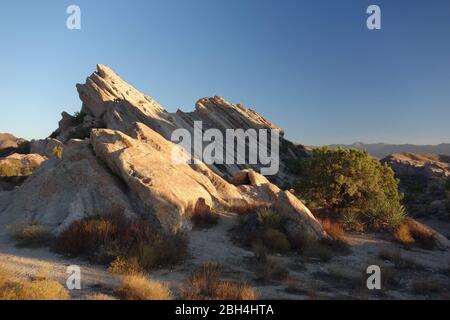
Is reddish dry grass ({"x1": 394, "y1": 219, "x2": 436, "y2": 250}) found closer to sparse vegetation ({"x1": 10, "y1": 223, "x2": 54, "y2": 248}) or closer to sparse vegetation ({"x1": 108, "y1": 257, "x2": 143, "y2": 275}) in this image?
sparse vegetation ({"x1": 108, "y1": 257, "x2": 143, "y2": 275})

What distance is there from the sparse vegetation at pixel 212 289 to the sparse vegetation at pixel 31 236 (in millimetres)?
5703

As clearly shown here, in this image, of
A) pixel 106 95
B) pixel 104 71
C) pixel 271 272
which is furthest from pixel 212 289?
pixel 104 71

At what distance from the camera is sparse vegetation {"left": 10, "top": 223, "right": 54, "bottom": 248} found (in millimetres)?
12922

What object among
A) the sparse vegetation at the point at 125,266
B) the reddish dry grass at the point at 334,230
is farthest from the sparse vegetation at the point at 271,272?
the reddish dry grass at the point at 334,230

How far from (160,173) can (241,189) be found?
6.87 metres

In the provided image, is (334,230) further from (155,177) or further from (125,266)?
(125,266)

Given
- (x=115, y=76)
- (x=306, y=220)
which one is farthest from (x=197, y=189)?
(x=115, y=76)

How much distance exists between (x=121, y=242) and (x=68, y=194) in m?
4.99

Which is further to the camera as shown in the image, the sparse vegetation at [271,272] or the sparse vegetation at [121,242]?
the sparse vegetation at [121,242]

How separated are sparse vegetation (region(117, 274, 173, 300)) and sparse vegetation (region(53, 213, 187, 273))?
176 cm

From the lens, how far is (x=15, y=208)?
16781 millimetres

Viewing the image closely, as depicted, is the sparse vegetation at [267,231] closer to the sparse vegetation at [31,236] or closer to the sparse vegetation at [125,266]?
the sparse vegetation at [125,266]

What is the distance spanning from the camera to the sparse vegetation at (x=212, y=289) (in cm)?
869
